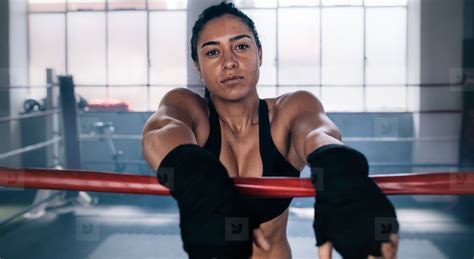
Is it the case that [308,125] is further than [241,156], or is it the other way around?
[241,156]

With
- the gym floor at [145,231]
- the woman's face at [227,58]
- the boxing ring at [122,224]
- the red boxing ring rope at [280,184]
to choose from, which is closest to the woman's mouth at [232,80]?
the woman's face at [227,58]

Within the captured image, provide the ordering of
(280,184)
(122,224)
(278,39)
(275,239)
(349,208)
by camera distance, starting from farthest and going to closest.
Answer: (278,39)
(122,224)
(275,239)
(280,184)
(349,208)

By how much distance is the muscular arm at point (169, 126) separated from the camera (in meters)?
0.77

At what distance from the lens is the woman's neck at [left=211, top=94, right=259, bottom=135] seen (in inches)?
45.0

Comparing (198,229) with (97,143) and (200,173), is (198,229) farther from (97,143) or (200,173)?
(97,143)

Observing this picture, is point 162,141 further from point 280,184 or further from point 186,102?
point 186,102

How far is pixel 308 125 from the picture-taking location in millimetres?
1031

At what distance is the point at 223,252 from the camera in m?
0.63

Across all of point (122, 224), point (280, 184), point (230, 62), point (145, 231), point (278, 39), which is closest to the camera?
point (280, 184)

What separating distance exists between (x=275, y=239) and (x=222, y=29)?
0.59 meters

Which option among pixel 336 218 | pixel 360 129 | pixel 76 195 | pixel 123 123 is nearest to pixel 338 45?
pixel 360 129

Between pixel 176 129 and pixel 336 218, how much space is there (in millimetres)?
333

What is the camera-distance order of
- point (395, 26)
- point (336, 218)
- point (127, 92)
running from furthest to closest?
1. point (127, 92)
2. point (395, 26)
3. point (336, 218)

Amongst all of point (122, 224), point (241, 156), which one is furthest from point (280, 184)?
point (122, 224)
